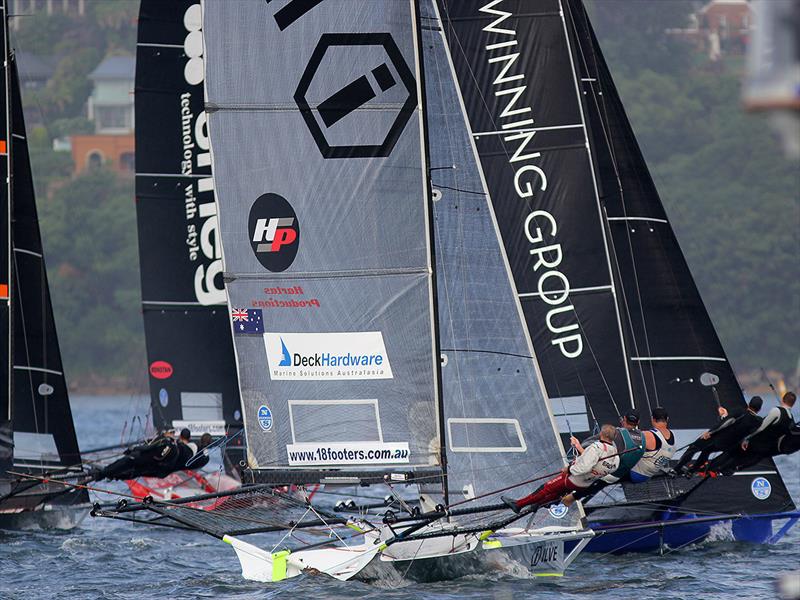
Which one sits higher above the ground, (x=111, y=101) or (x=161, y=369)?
(x=111, y=101)

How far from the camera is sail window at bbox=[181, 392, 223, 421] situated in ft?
70.8

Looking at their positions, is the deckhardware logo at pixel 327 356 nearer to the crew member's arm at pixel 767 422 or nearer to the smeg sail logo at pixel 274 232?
the smeg sail logo at pixel 274 232

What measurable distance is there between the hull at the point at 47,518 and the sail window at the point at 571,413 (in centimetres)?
612

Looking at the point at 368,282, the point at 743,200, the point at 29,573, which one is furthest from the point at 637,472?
the point at 743,200

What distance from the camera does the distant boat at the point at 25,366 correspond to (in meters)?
18.5

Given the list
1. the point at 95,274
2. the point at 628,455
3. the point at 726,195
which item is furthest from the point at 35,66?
the point at 628,455

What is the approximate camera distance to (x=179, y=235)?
21.8 meters

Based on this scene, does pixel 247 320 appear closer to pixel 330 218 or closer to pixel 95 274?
pixel 330 218

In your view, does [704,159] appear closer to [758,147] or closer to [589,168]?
[758,147]

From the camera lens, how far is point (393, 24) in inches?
513

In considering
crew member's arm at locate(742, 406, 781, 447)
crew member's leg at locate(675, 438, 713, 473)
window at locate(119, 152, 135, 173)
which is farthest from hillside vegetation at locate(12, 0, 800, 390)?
crew member's arm at locate(742, 406, 781, 447)

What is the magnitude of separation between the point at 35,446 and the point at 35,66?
11541 centimetres

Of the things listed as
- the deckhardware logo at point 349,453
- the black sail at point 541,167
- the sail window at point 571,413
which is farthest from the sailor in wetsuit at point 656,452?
the black sail at point 541,167

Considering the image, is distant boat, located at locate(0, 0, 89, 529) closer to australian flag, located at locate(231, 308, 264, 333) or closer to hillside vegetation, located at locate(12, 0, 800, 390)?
australian flag, located at locate(231, 308, 264, 333)
